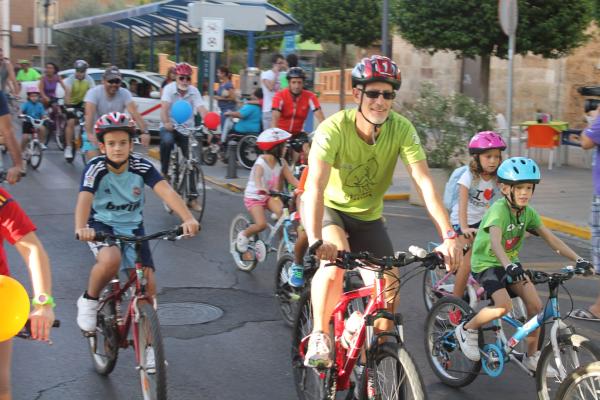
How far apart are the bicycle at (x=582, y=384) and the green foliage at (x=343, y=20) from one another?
21.8 meters

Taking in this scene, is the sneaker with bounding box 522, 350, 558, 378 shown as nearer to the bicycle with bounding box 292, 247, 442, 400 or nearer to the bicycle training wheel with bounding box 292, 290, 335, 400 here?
the bicycle with bounding box 292, 247, 442, 400

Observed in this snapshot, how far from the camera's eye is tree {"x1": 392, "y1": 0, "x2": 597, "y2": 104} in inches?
755

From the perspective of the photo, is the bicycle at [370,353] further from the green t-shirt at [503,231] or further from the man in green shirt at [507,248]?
the green t-shirt at [503,231]

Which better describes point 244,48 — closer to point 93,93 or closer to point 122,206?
point 93,93

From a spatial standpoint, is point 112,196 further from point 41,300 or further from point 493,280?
point 493,280

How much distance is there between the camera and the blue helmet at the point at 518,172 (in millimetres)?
5715

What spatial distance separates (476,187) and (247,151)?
10570 mm

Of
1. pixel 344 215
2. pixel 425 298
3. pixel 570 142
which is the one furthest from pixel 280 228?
pixel 570 142

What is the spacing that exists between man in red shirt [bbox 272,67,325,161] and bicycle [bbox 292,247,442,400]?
729 cm

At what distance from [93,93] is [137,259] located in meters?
6.61

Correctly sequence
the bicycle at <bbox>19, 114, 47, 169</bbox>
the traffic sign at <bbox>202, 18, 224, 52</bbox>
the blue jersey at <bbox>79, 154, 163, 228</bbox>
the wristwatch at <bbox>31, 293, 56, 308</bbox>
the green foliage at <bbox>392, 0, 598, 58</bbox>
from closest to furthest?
1. the wristwatch at <bbox>31, 293, 56, 308</bbox>
2. the blue jersey at <bbox>79, 154, 163, 228</bbox>
3. the traffic sign at <bbox>202, 18, 224, 52</bbox>
4. the bicycle at <bbox>19, 114, 47, 169</bbox>
5. the green foliage at <bbox>392, 0, 598, 58</bbox>

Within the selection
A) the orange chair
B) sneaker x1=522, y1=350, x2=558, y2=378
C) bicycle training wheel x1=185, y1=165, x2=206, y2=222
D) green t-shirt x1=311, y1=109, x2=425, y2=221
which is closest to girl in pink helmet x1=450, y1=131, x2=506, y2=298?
sneaker x1=522, y1=350, x2=558, y2=378

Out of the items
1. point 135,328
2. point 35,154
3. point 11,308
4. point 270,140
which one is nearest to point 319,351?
point 135,328

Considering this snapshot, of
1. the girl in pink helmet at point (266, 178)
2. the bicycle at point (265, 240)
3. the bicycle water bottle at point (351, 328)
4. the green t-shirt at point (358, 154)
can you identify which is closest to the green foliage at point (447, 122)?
the bicycle at point (265, 240)
